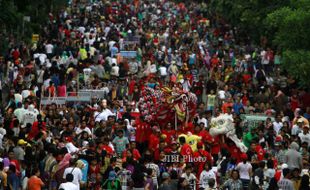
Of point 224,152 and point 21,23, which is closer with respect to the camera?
point 224,152

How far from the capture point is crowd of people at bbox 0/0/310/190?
22.6 m

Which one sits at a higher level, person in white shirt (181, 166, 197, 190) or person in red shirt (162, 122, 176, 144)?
person in red shirt (162, 122, 176, 144)

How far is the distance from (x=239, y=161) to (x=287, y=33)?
1064 cm

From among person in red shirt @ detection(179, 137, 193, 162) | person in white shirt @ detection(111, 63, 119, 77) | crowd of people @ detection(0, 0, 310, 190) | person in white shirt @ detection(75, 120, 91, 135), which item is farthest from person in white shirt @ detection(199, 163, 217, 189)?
person in white shirt @ detection(111, 63, 119, 77)

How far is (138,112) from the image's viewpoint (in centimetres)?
3106

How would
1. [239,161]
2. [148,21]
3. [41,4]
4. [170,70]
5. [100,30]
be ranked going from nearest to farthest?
[239,161]
[170,70]
[41,4]
[100,30]
[148,21]

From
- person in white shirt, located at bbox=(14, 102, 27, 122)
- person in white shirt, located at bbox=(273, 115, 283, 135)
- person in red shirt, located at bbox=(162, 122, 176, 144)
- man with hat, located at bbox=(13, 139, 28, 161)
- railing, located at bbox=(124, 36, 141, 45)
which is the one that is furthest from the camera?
railing, located at bbox=(124, 36, 141, 45)

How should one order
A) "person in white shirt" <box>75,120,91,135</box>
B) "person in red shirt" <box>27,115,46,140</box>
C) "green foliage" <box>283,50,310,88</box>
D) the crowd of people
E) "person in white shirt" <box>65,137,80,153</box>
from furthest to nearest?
"green foliage" <box>283,50,310,88</box>, "person in white shirt" <box>75,120,91,135</box>, "person in red shirt" <box>27,115,46,140</box>, "person in white shirt" <box>65,137,80,153</box>, the crowd of people

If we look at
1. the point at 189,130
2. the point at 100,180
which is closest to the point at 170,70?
the point at 189,130

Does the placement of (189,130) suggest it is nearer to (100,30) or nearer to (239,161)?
(239,161)

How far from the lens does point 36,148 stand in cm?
2473

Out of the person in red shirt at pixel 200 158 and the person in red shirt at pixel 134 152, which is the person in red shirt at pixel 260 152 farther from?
the person in red shirt at pixel 134 152

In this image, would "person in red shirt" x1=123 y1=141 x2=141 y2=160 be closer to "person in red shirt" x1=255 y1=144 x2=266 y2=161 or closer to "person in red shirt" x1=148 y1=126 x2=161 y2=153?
"person in red shirt" x1=148 y1=126 x2=161 y2=153

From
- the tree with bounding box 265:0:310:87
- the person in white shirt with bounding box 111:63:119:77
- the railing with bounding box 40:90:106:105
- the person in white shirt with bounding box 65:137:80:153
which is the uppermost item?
the tree with bounding box 265:0:310:87
